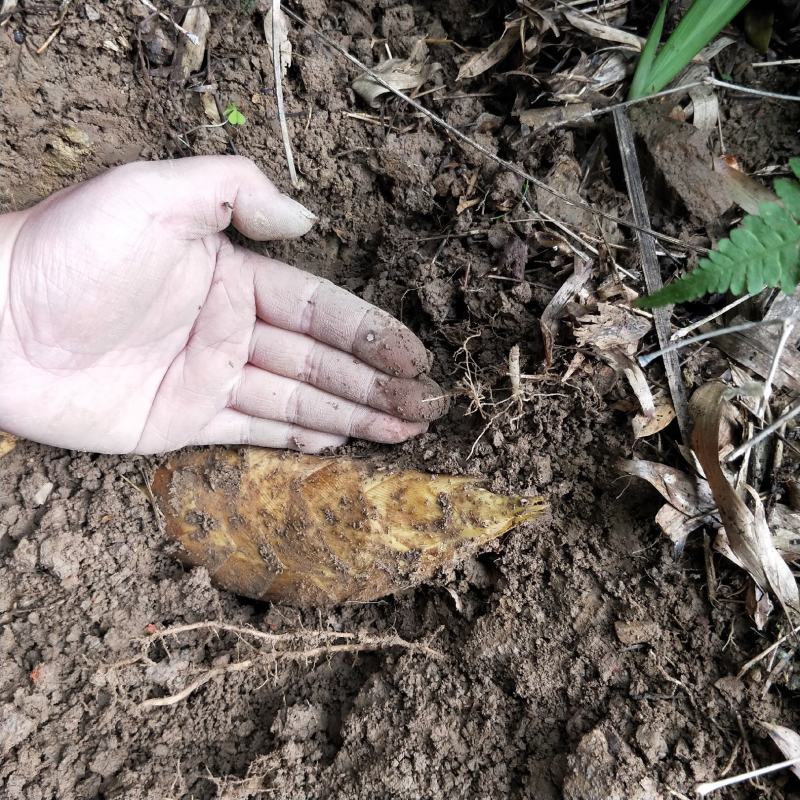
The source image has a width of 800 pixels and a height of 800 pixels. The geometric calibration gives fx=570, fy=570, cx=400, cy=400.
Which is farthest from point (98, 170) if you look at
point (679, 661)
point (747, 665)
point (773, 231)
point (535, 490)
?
point (747, 665)

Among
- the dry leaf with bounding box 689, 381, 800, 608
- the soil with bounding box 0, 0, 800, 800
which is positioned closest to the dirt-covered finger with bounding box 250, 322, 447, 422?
the soil with bounding box 0, 0, 800, 800

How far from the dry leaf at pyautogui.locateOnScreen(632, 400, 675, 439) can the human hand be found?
0.70 meters

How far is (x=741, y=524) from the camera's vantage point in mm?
1793

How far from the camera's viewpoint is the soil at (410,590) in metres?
1.82

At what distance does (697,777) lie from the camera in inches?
65.4

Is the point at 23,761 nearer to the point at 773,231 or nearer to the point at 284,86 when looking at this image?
the point at 284,86

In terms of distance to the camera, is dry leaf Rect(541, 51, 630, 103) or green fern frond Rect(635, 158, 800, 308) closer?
green fern frond Rect(635, 158, 800, 308)

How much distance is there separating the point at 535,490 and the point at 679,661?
0.69 metres

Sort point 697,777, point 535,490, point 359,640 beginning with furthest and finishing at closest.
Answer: point 359,640 < point 535,490 < point 697,777

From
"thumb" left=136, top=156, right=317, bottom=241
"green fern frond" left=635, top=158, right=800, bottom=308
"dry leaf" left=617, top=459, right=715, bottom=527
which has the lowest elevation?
"dry leaf" left=617, top=459, right=715, bottom=527

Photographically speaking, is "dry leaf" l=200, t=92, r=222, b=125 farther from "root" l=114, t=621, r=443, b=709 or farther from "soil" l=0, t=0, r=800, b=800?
"root" l=114, t=621, r=443, b=709

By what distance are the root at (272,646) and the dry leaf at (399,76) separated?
2.05 m

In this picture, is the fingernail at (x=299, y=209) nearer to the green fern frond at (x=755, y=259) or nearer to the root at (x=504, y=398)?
the root at (x=504, y=398)

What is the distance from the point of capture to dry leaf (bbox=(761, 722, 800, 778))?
1627 millimetres
